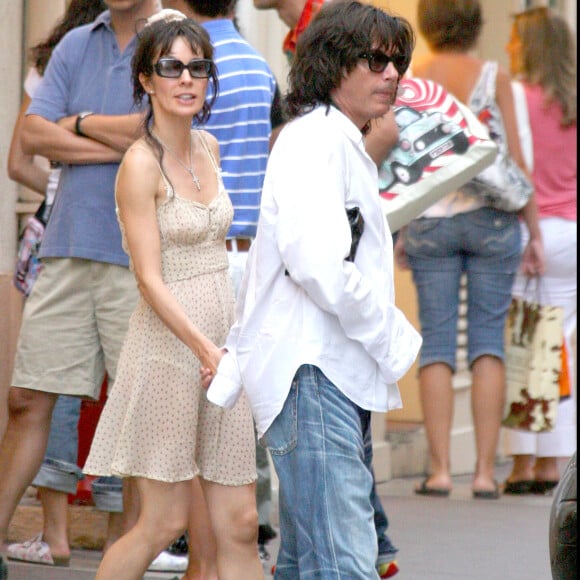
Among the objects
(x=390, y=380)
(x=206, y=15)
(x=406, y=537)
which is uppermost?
(x=206, y=15)

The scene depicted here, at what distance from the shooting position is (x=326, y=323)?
3715 millimetres

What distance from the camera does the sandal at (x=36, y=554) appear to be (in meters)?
5.69

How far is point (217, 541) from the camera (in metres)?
4.48

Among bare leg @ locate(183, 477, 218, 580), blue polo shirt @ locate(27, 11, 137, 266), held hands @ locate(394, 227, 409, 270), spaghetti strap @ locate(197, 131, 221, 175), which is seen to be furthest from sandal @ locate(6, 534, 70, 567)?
held hands @ locate(394, 227, 409, 270)

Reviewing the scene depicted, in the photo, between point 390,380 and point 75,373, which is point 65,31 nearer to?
point 75,373

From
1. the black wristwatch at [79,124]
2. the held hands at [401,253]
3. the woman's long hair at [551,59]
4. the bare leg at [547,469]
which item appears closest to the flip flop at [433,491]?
the bare leg at [547,469]

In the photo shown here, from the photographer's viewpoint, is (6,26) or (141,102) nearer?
(141,102)

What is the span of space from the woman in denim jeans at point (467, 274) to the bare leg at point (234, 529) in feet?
10.1

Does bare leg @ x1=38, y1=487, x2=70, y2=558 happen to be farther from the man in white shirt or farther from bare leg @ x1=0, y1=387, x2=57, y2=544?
the man in white shirt

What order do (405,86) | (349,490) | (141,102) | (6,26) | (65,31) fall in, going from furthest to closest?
(6,26) < (65,31) < (405,86) < (141,102) < (349,490)

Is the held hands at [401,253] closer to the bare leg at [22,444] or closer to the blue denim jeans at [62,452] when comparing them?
the blue denim jeans at [62,452]

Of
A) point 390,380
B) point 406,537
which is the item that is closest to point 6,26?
point 406,537

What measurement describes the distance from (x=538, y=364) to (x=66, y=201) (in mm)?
3175

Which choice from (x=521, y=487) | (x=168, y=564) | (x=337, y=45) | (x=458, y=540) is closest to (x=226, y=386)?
(x=337, y=45)
